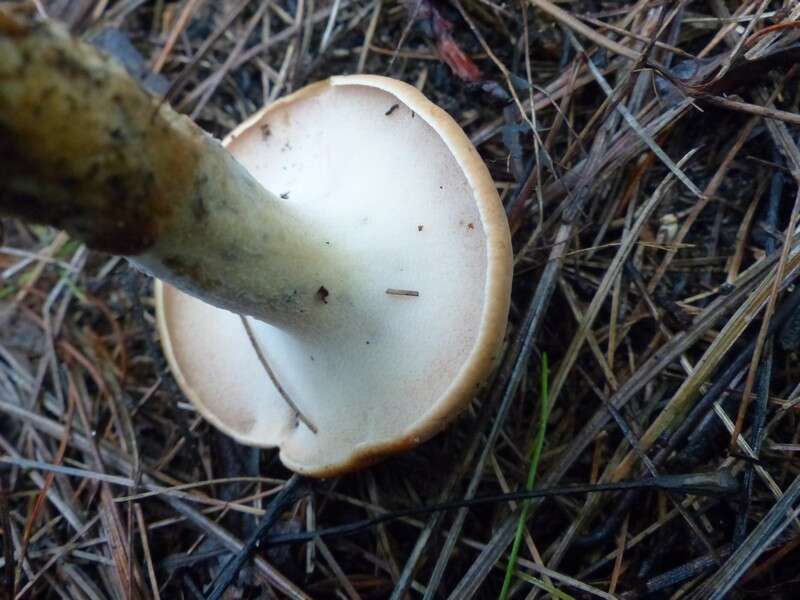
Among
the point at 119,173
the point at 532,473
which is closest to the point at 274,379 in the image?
the point at 532,473

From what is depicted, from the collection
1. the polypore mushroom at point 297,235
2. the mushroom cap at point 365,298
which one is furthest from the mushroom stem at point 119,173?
the mushroom cap at point 365,298

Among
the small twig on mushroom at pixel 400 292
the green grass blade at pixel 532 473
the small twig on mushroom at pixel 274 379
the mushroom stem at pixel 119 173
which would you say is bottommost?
the green grass blade at pixel 532 473

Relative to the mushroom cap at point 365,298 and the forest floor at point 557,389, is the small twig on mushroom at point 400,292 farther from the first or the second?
the forest floor at point 557,389

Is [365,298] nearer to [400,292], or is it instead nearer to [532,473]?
[400,292]

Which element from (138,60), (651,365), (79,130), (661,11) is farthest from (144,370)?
(661,11)

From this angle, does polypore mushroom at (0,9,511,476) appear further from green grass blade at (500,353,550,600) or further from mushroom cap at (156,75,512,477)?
green grass blade at (500,353,550,600)

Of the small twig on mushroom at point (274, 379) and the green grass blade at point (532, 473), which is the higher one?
the small twig on mushroom at point (274, 379)
